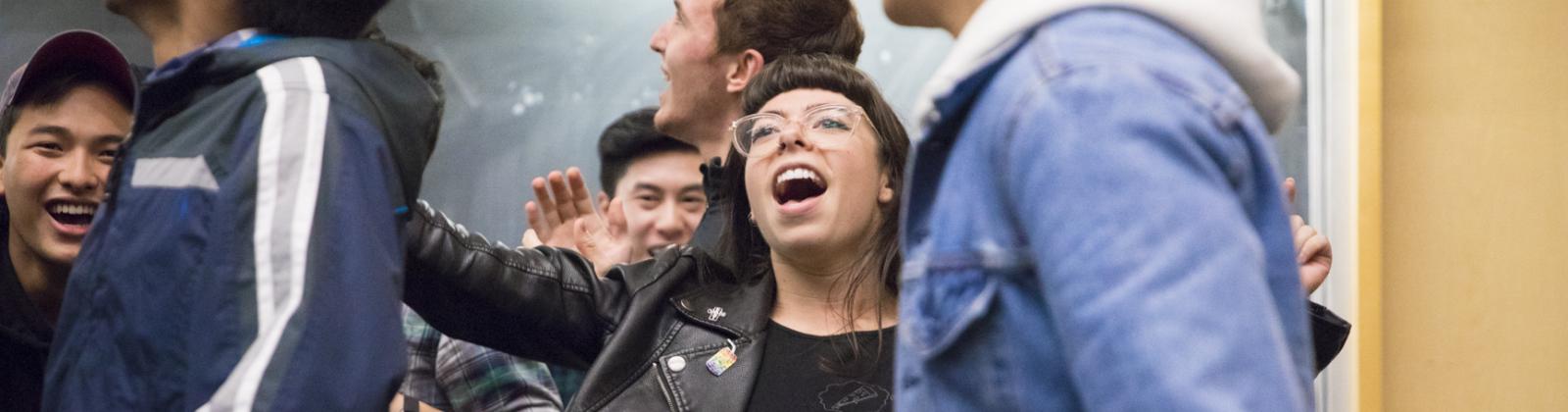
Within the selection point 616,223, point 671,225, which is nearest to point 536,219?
point 616,223

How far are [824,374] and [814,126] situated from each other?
1.17ft

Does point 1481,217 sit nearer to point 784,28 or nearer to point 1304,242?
point 1304,242

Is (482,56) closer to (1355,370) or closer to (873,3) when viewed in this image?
(873,3)

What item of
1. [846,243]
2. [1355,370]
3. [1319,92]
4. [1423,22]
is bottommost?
[1355,370]

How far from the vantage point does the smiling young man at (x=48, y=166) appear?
6.43 feet

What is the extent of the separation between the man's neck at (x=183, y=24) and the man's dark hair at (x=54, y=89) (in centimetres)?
51

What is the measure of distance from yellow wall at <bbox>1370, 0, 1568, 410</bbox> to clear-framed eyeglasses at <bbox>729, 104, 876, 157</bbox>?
49.5 inches

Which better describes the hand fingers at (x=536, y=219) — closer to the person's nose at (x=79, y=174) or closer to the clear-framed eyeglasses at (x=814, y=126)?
the clear-framed eyeglasses at (x=814, y=126)

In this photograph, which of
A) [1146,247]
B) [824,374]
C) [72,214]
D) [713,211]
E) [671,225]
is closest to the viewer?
[1146,247]

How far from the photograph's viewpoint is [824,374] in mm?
1934

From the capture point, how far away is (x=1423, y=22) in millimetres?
2783

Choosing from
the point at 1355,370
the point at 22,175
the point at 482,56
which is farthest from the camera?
the point at 482,56

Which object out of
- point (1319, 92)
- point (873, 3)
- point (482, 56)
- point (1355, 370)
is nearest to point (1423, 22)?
point (1319, 92)

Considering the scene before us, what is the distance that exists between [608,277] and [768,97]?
0.35m
